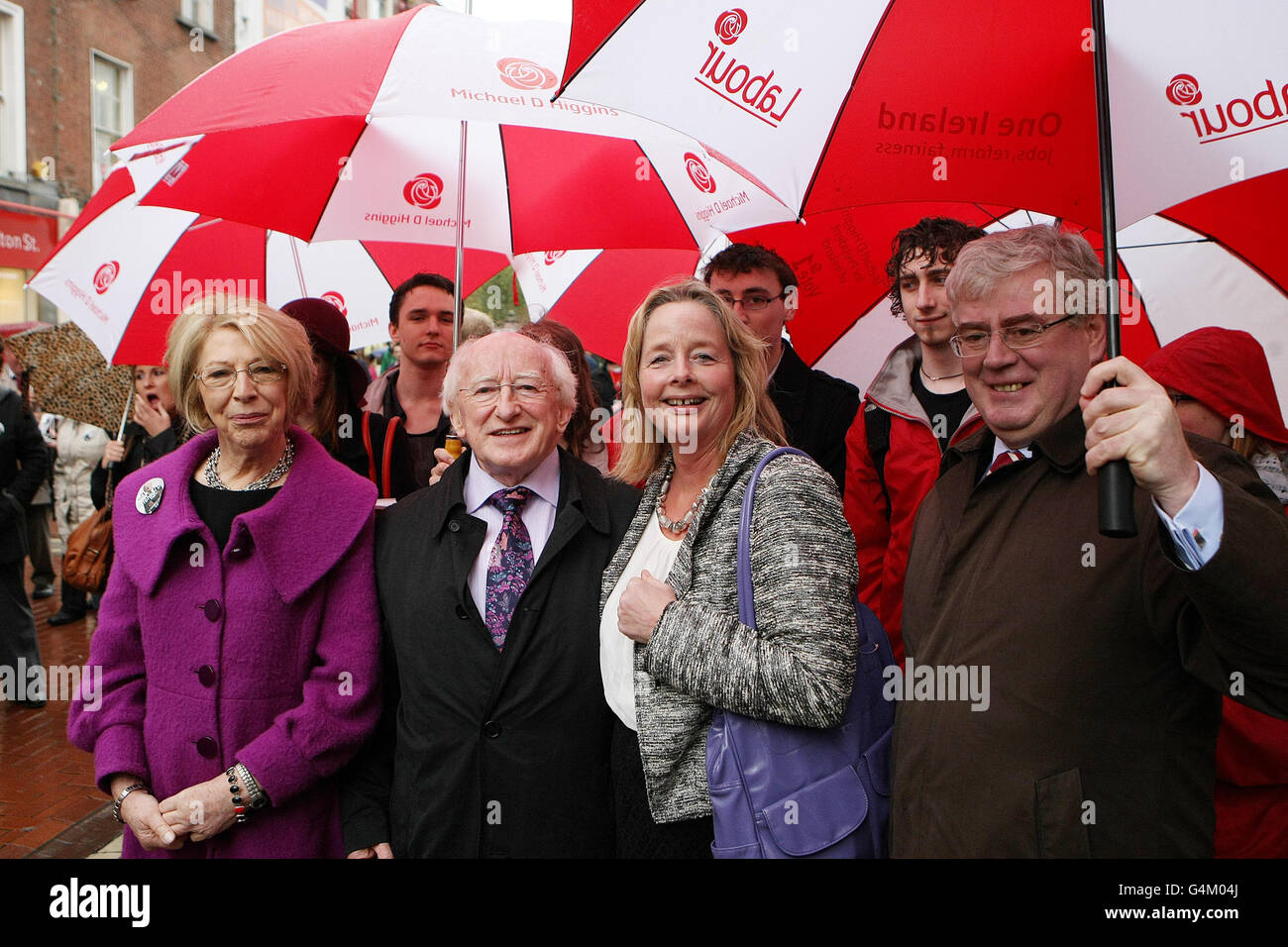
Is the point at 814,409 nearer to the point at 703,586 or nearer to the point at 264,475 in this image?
the point at 703,586

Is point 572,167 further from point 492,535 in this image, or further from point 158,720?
point 158,720

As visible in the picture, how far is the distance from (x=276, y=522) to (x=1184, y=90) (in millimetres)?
2404

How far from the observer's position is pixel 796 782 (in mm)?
2023

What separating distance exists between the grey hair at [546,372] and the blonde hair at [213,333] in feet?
1.32

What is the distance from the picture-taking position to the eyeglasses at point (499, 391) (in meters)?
2.61

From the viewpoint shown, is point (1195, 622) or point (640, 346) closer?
point (1195, 622)

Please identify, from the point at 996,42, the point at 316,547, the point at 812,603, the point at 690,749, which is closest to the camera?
the point at 812,603

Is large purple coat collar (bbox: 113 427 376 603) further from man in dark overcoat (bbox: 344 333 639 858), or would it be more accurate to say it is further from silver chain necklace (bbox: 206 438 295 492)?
man in dark overcoat (bbox: 344 333 639 858)

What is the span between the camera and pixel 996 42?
7.80 feet

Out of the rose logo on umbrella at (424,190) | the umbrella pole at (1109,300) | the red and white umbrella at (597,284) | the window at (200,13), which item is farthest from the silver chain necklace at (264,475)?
the window at (200,13)

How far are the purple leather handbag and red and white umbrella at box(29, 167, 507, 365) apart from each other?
9.77 feet

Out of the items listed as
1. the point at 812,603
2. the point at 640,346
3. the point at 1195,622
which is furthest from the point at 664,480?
the point at 1195,622

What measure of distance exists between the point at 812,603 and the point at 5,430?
6400 mm

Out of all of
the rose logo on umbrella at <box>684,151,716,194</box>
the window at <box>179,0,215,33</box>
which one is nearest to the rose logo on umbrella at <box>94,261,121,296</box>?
the rose logo on umbrella at <box>684,151,716,194</box>
